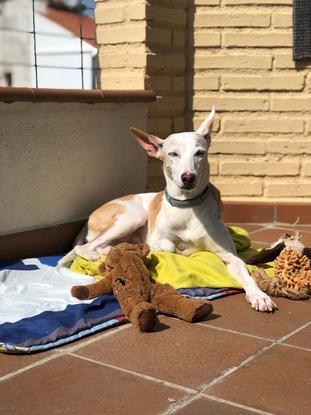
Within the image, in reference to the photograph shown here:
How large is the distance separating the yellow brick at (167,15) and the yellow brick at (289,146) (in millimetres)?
1300

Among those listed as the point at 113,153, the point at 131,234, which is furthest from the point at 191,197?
the point at 113,153

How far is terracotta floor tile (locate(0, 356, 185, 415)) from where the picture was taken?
2.13 metres

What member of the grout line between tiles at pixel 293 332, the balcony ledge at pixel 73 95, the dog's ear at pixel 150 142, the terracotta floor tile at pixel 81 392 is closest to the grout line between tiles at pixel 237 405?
the terracotta floor tile at pixel 81 392

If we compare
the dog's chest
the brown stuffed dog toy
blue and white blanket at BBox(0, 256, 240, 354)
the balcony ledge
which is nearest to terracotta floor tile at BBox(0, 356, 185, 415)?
blue and white blanket at BBox(0, 256, 240, 354)

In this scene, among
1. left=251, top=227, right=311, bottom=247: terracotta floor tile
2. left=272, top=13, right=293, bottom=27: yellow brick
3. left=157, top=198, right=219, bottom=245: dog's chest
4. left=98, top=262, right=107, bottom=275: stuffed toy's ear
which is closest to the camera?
left=98, top=262, right=107, bottom=275: stuffed toy's ear

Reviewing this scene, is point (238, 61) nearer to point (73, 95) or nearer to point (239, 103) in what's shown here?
point (239, 103)

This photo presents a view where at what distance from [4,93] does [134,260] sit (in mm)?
1454

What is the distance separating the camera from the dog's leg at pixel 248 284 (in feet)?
10.4

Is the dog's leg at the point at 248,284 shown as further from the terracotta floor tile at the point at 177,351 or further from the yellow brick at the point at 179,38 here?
the yellow brick at the point at 179,38

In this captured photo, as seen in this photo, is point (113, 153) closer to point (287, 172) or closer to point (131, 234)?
point (131, 234)

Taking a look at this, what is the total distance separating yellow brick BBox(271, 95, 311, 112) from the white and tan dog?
62.1 inches

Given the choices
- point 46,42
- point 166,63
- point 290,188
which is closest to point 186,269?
point 290,188

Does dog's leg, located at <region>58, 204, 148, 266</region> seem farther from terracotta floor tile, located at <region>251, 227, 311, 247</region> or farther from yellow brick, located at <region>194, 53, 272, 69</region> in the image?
yellow brick, located at <region>194, 53, 272, 69</region>

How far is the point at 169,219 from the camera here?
3.92m
